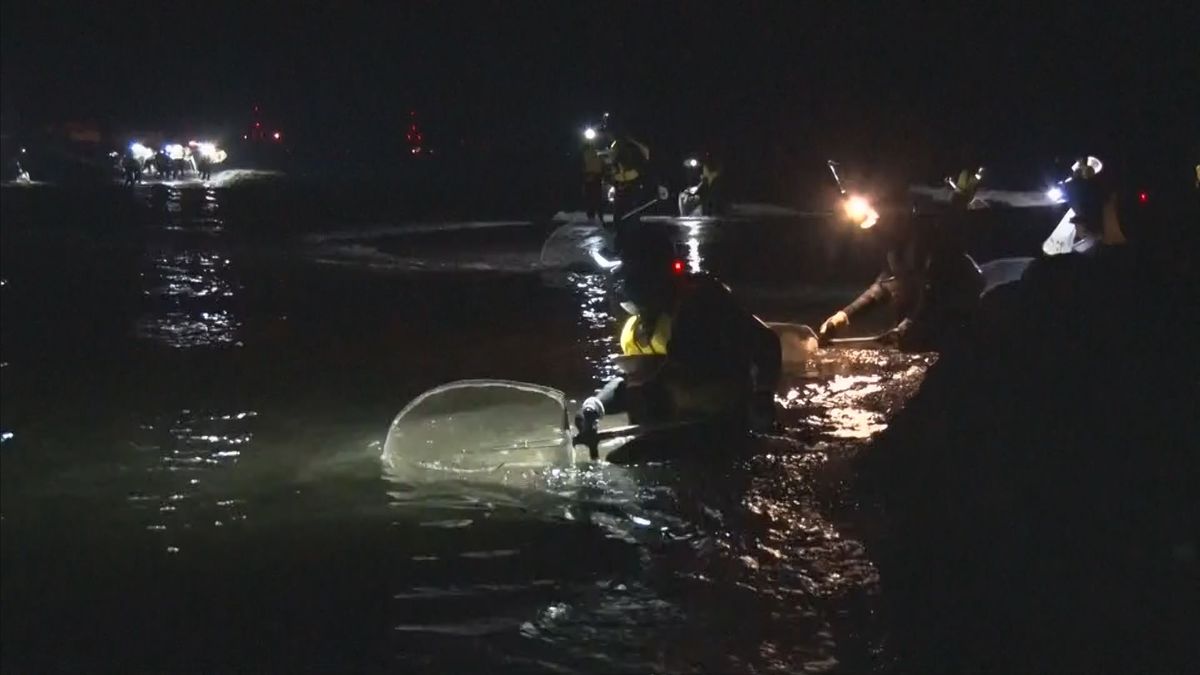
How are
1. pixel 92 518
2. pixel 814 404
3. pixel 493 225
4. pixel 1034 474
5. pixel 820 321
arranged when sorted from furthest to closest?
pixel 493 225, pixel 820 321, pixel 814 404, pixel 92 518, pixel 1034 474

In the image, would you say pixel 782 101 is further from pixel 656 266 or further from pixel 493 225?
pixel 656 266

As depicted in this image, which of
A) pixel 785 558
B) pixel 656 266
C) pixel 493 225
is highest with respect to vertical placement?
pixel 493 225

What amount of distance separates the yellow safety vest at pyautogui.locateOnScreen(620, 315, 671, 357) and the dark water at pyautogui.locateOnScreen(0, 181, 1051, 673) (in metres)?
0.82

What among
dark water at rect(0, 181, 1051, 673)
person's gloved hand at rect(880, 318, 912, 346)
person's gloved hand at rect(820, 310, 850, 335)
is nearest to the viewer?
dark water at rect(0, 181, 1051, 673)

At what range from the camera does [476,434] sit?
8820 mm

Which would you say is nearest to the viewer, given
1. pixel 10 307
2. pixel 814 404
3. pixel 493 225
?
pixel 814 404

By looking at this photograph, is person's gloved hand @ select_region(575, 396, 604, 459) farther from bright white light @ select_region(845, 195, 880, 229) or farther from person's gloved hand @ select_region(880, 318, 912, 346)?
person's gloved hand @ select_region(880, 318, 912, 346)

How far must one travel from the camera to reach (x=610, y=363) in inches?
475

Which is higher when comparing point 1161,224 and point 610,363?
point 1161,224

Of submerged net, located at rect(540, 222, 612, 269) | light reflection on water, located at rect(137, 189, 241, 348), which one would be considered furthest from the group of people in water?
submerged net, located at rect(540, 222, 612, 269)

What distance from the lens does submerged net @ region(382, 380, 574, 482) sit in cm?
824

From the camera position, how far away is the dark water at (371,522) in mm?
5367

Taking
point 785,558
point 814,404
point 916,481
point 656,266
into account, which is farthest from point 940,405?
point 814,404

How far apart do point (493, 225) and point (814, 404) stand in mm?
20908
